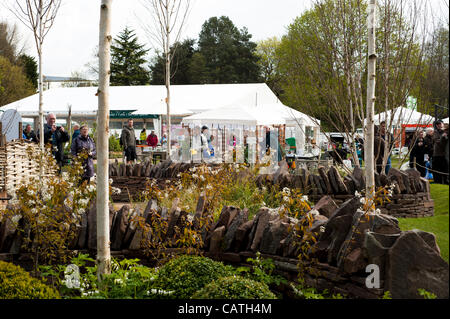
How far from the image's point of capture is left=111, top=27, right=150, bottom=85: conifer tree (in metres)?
48.6

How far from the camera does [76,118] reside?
32.7m

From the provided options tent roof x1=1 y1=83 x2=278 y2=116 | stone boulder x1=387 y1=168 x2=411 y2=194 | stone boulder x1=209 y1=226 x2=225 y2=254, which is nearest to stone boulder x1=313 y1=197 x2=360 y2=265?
stone boulder x1=209 y1=226 x2=225 y2=254

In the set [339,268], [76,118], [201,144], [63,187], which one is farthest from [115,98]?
[339,268]

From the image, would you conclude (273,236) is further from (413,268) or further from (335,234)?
(413,268)

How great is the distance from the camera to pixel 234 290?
9.40 feet

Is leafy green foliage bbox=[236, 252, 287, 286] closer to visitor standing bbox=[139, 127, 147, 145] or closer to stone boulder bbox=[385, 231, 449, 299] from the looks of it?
stone boulder bbox=[385, 231, 449, 299]

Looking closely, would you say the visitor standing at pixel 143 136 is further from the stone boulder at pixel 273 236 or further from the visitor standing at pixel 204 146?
the stone boulder at pixel 273 236

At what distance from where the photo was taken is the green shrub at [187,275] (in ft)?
10.9

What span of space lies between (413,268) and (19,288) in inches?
89.3

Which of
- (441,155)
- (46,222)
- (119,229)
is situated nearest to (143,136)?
(119,229)

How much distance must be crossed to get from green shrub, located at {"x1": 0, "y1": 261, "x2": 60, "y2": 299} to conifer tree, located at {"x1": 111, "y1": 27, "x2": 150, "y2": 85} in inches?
1815

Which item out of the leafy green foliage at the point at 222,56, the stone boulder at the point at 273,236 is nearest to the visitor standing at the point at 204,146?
the stone boulder at the point at 273,236
